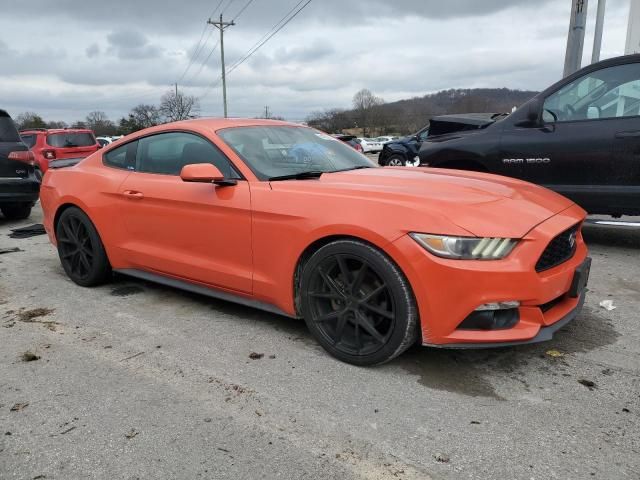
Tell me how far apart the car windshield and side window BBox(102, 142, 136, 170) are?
103 cm

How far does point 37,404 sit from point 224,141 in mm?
1949

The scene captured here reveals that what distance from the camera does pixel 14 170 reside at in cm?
759

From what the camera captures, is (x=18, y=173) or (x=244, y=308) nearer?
(x=244, y=308)

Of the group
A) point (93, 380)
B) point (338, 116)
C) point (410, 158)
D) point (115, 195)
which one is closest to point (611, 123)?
point (115, 195)

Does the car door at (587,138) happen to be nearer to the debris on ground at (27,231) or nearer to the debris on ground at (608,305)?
the debris on ground at (608,305)

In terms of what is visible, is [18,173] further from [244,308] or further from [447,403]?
[447,403]

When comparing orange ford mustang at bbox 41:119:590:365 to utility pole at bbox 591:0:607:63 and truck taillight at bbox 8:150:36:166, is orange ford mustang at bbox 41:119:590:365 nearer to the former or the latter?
truck taillight at bbox 8:150:36:166

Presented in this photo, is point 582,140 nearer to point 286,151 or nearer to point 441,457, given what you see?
point 286,151

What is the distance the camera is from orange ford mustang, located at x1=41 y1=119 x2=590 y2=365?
254 cm

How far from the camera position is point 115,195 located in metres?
4.05

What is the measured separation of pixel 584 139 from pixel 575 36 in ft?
18.1

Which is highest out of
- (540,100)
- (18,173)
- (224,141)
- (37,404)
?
(540,100)

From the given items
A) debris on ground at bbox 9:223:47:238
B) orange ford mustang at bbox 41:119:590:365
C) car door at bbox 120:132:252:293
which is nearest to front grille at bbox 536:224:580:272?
A: orange ford mustang at bbox 41:119:590:365

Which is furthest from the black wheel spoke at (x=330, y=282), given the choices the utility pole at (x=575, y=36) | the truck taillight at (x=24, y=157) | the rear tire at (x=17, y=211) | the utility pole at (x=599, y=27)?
the utility pole at (x=599, y=27)
